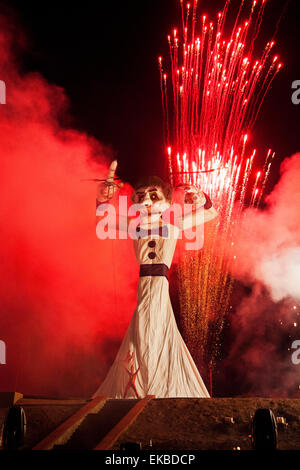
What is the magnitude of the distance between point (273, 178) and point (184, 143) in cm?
305

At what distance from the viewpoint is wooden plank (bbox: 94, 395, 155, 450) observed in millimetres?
5184

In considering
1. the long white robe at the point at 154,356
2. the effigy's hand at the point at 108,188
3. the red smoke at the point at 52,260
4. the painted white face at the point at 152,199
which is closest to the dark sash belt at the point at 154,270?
the long white robe at the point at 154,356

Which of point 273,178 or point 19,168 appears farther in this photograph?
point 273,178

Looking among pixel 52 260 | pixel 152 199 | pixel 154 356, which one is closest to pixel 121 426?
pixel 154 356

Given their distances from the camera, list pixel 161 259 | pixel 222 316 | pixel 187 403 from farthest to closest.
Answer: pixel 222 316 → pixel 161 259 → pixel 187 403

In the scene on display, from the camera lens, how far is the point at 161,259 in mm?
8258

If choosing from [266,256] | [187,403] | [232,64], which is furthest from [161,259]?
[266,256]

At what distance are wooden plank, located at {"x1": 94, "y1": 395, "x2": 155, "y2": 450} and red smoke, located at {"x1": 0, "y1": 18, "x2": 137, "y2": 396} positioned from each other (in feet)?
15.7

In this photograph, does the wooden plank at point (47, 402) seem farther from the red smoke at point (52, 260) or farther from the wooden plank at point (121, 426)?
the red smoke at point (52, 260)

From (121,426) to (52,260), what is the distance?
20.0 feet

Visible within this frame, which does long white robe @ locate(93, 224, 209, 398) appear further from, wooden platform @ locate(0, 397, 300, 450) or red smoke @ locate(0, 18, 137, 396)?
red smoke @ locate(0, 18, 137, 396)

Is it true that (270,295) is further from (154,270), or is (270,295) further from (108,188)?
(108,188)

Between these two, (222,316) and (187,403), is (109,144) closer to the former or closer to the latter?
(222,316)

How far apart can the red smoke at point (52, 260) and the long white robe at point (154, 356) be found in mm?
3449
